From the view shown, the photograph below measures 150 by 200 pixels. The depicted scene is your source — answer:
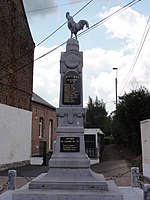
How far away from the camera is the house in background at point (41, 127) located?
25.6 meters

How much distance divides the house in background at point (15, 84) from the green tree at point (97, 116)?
15.6 meters

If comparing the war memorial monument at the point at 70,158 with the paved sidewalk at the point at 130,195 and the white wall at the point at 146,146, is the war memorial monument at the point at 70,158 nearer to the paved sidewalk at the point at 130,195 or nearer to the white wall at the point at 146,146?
the paved sidewalk at the point at 130,195

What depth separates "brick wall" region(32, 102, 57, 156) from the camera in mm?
25603

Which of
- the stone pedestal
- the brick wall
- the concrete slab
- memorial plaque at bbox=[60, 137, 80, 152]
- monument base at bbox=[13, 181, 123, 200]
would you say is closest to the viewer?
monument base at bbox=[13, 181, 123, 200]

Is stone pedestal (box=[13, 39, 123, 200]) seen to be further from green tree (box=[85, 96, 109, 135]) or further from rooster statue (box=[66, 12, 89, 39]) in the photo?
green tree (box=[85, 96, 109, 135])

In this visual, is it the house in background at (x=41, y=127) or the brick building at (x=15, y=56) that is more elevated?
the brick building at (x=15, y=56)

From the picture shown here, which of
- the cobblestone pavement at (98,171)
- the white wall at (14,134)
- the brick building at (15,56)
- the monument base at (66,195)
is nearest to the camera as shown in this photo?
the monument base at (66,195)

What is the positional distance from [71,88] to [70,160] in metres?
2.24

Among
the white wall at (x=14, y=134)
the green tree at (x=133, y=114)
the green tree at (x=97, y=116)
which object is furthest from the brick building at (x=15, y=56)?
the green tree at (x=97, y=116)

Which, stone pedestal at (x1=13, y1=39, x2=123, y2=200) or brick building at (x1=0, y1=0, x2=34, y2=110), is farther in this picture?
brick building at (x1=0, y1=0, x2=34, y2=110)

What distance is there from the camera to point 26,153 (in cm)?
2191

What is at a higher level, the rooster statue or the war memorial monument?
the rooster statue

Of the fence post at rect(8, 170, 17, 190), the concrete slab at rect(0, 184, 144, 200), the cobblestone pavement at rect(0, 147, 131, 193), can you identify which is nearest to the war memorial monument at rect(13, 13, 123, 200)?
the concrete slab at rect(0, 184, 144, 200)

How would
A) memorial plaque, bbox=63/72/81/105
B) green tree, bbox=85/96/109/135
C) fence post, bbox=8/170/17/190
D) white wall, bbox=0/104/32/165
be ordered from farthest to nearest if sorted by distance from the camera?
green tree, bbox=85/96/109/135 < white wall, bbox=0/104/32/165 < fence post, bbox=8/170/17/190 < memorial plaque, bbox=63/72/81/105
